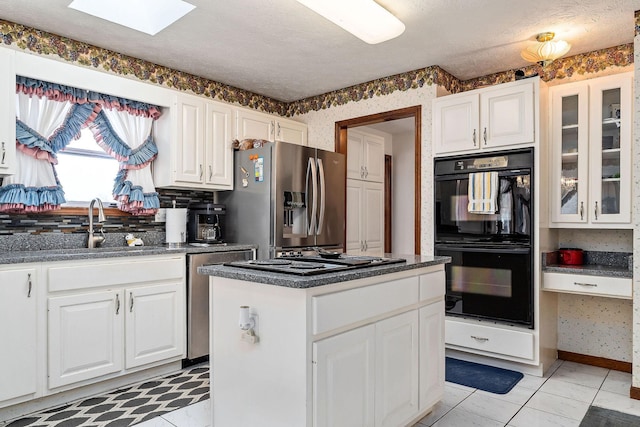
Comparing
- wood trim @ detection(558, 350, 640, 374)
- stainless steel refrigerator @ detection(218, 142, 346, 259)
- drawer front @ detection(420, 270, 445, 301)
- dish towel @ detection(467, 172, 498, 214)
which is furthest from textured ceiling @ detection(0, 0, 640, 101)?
wood trim @ detection(558, 350, 640, 374)

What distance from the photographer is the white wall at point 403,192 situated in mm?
6079

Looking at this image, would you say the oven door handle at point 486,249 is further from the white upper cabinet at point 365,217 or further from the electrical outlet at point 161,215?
the electrical outlet at point 161,215

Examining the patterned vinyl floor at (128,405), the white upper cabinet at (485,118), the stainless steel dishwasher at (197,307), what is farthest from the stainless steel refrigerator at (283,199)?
the patterned vinyl floor at (128,405)

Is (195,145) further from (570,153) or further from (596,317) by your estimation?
(596,317)

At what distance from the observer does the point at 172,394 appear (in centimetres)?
277

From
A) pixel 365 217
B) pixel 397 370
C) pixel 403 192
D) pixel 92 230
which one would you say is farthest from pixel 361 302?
pixel 403 192

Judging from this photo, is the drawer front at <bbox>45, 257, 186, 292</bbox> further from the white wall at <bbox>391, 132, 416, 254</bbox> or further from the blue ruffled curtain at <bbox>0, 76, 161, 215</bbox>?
the white wall at <bbox>391, 132, 416, 254</bbox>

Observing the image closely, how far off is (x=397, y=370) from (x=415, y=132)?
2399 mm

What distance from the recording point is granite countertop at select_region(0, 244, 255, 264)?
2.47 m

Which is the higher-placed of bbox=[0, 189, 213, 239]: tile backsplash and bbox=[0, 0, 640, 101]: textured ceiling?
bbox=[0, 0, 640, 101]: textured ceiling

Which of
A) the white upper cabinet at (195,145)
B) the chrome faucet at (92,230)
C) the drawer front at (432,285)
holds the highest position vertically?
the white upper cabinet at (195,145)

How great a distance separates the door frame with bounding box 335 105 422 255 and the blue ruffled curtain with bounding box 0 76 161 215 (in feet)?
5.98

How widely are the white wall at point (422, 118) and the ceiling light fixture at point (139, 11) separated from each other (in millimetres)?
1997

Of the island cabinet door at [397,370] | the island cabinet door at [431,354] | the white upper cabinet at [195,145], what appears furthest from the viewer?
the white upper cabinet at [195,145]
